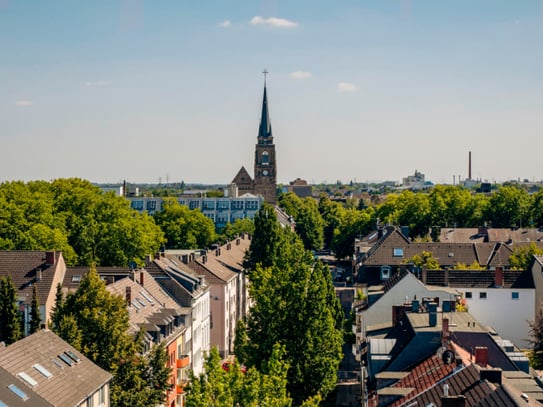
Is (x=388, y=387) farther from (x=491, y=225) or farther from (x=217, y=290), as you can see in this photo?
(x=491, y=225)

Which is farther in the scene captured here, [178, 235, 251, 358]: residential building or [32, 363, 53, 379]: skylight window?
[178, 235, 251, 358]: residential building

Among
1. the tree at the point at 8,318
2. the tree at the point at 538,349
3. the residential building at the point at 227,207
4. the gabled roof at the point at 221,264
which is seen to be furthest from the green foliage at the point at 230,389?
the residential building at the point at 227,207

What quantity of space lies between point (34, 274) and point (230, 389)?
37805 mm

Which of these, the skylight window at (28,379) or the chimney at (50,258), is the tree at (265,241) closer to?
the chimney at (50,258)

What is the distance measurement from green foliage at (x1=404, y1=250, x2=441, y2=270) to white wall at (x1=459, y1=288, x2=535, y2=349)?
9.18 meters

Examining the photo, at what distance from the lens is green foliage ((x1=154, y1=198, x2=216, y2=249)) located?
121438 mm

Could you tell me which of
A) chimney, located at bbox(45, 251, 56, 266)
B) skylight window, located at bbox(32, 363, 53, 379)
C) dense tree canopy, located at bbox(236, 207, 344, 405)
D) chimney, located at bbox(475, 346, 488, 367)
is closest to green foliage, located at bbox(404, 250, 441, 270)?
dense tree canopy, located at bbox(236, 207, 344, 405)

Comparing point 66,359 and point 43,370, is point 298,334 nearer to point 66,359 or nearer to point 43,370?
point 66,359

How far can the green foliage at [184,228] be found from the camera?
121 m

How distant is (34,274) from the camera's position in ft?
208

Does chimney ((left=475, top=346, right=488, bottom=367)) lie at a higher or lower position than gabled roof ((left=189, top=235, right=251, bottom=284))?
higher

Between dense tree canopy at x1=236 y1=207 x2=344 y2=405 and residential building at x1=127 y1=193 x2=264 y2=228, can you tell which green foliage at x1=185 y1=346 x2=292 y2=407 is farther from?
residential building at x1=127 y1=193 x2=264 y2=228

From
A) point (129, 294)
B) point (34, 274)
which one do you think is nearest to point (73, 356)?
point (129, 294)

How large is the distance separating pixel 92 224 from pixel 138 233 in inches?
198
